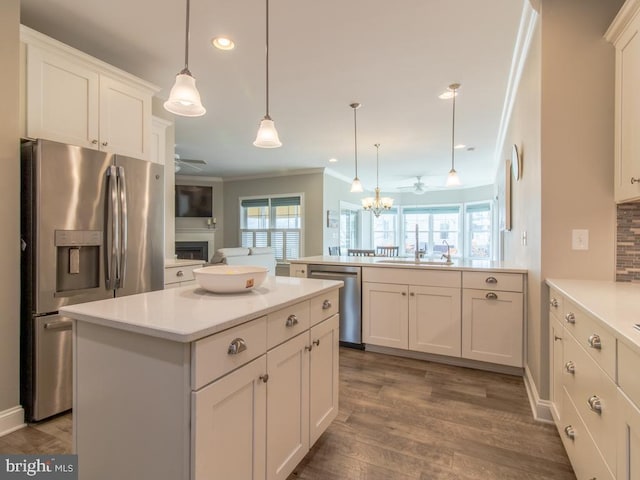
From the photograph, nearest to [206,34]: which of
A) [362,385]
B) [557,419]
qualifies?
[362,385]

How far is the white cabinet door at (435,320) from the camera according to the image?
2807 millimetres

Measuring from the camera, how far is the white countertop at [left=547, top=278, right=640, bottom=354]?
0.98m

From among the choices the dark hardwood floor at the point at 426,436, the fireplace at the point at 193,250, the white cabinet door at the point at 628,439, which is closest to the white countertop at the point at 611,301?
the white cabinet door at the point at 628,439

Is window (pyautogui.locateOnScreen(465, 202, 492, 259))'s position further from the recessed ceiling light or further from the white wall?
the white wall

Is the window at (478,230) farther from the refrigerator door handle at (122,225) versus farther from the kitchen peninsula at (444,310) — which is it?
the refrigerator door handle at (122,225)

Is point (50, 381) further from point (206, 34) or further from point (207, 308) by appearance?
point (206, 34)

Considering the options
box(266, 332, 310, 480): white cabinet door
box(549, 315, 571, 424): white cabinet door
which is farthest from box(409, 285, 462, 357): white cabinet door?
box(266, 332, 310, 480): white cabinet door

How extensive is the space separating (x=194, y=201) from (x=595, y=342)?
773cm

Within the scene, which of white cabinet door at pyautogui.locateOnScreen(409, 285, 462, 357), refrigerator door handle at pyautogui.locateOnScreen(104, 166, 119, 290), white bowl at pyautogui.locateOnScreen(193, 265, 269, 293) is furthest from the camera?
white cabinet door at pyautogui.locateOnScreen(409, 285, 462, 357)

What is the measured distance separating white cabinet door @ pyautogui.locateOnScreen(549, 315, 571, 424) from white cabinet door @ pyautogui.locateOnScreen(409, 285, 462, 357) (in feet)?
2.93

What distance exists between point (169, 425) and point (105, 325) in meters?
0.40

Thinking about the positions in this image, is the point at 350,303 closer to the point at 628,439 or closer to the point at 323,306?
the point at 323,306

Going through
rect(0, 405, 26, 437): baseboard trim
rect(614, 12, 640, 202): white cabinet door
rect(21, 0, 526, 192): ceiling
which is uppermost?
rect(21, 0, 526, 192): ceiling

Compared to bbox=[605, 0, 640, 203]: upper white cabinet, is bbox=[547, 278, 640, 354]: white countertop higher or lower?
lower
